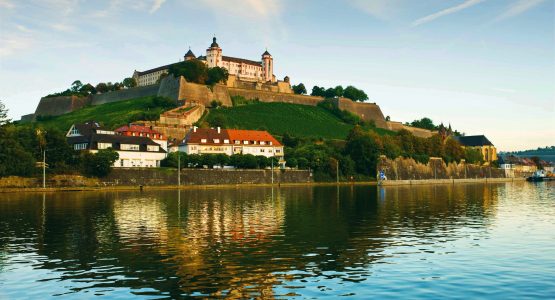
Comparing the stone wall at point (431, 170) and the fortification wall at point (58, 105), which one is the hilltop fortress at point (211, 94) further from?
the stone wall at point (431, 170)

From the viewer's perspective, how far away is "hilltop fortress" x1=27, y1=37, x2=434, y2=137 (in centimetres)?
14350

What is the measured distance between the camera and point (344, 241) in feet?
85.0

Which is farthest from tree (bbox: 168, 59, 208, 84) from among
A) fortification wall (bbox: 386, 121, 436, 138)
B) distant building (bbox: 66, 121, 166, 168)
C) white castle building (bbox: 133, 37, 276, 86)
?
fortification wall (bbox: 386, 121, 436, 138)

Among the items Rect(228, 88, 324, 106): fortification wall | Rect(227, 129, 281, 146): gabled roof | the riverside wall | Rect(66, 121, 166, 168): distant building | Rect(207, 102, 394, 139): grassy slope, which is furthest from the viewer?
Rect(228, 88, 324, 106): fortification wall

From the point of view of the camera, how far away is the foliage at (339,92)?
192125 mm

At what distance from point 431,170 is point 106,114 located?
87815 millimetres

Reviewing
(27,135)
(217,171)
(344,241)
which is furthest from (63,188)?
(344,241)

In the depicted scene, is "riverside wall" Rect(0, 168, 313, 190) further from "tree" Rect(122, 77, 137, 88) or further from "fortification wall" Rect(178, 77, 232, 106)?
"tree" Rect(122, 77, 137, 88)

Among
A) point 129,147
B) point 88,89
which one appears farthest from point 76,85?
point 129,147

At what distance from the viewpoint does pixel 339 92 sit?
192625 mm

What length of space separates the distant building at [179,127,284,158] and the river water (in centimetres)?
6569

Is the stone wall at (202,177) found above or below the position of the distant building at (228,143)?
below

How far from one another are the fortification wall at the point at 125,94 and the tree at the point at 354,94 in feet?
244

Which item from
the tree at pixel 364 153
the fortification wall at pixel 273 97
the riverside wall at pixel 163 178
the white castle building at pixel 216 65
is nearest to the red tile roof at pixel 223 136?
the riverside wall at pixel 163 178
